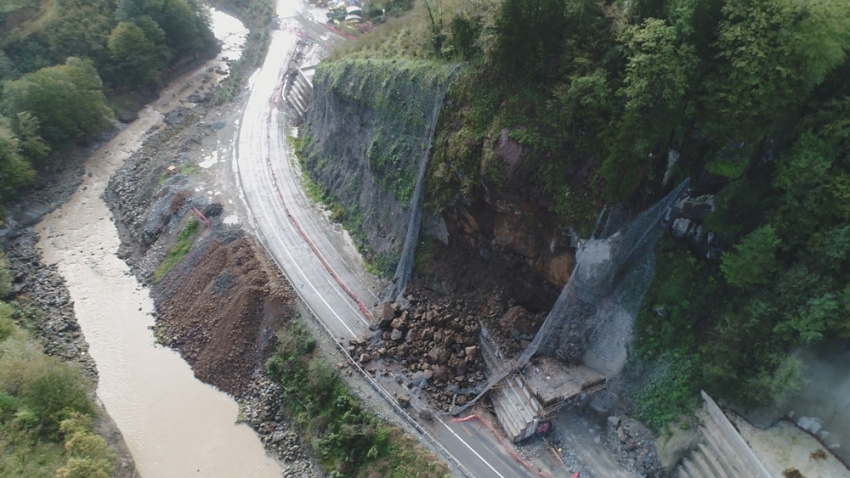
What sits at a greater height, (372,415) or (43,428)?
(372,415)

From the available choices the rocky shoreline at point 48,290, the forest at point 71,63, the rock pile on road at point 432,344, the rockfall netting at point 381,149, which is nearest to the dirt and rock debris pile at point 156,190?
the rocky shoreline at point 48,290

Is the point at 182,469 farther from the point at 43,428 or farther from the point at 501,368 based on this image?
the point at 501,368

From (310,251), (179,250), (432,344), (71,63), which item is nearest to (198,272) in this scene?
(179,250)

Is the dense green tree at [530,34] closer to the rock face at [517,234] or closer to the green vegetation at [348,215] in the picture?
the rock face at [517,234]

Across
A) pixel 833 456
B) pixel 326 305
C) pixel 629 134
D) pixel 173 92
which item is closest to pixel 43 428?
pixel 326 305

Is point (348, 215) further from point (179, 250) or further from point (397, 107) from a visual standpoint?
point (179, 250)
